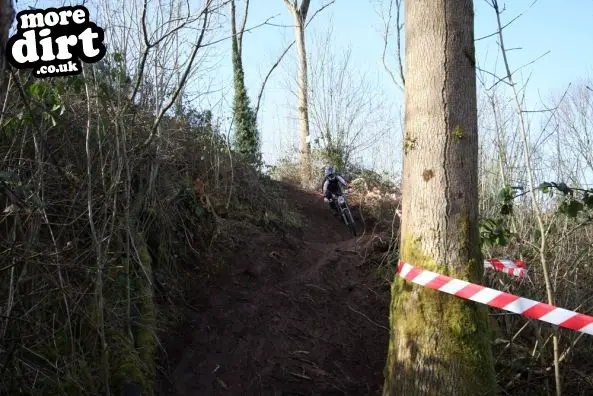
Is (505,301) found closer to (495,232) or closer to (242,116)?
(495,232)

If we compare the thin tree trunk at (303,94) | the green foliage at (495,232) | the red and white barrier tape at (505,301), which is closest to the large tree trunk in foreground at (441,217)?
the red and white barrier tape at (505,301)

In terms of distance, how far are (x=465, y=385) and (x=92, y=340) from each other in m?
2.94

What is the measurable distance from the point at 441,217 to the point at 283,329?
2.73 m

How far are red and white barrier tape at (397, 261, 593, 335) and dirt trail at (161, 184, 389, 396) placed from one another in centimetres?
187

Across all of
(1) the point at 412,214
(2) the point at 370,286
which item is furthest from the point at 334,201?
(1) the point at 412,214

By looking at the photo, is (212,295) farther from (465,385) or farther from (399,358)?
(465,385)

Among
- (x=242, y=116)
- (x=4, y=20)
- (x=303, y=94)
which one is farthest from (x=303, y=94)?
(x=4, y=20)

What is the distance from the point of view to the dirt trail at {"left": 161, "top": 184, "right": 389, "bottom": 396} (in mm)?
4984

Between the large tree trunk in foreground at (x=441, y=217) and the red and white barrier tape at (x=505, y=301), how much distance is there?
7cm

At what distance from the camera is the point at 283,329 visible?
5.83 meters

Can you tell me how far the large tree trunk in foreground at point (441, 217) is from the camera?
12.1 feet

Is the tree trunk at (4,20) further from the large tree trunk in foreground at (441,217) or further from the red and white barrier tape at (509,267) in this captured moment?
the red and white barrier tape at (509,267)

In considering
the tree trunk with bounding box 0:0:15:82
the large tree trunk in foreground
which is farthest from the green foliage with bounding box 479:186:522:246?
the tree trunk with bounding box 0:0:15:82

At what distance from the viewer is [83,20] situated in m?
3.83
